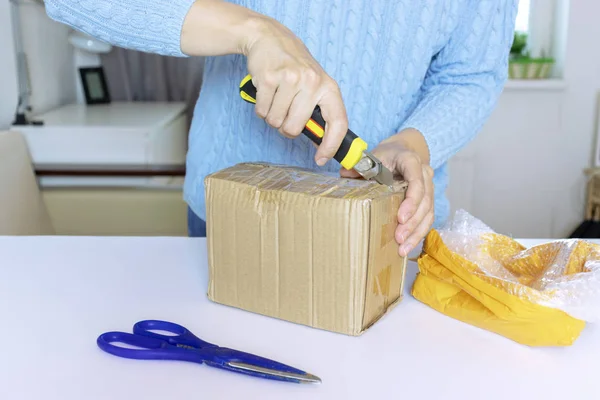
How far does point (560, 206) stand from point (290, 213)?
2549 mm

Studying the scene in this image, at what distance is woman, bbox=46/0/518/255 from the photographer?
73 cm

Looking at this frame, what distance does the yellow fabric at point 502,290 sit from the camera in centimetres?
68

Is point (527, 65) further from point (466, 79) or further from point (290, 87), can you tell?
point (290, 87)

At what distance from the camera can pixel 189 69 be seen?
2809 mm

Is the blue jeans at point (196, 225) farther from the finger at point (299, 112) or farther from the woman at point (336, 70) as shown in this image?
the finger at point (299, 112)

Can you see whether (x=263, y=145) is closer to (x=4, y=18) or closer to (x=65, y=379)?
(x=65, y=379)

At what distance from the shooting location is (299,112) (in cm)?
72

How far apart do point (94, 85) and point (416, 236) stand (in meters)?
2.28

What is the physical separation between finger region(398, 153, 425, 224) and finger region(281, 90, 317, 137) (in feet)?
0.51

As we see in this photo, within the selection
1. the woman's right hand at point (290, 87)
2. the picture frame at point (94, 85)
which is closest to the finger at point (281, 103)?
the woman's right hand at point (290, 87)

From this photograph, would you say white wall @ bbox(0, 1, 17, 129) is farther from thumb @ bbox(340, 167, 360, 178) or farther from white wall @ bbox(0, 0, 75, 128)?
thumb @ bbox(340, 167, 360, 178)

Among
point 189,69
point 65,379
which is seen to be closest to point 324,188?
point 65,379

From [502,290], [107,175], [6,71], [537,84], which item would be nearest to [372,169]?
[502,290]

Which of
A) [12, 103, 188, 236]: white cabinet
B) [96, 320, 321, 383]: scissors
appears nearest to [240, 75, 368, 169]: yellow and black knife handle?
[96, 320, 321, 383]: scissors
